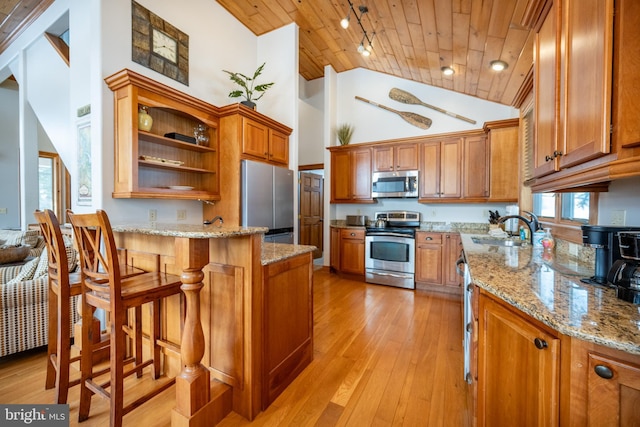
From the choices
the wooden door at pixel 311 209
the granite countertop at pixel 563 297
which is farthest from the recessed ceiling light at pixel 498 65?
the wooden door at pixel 311 209

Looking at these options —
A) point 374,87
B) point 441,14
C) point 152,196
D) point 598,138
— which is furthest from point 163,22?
point 598,138

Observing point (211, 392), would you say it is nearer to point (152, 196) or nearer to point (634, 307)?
point (152, 196)

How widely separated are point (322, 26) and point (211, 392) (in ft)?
14.3

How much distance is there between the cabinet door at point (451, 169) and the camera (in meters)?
3.93

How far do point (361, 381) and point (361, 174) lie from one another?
11.2ft

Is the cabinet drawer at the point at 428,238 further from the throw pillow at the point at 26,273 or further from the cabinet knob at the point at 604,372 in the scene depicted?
the throw pillow at the point at 26,273

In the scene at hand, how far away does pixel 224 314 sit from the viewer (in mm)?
1579

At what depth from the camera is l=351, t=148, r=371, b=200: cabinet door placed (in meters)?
4.60

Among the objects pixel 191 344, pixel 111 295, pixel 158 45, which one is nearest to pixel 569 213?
pixel 191 344

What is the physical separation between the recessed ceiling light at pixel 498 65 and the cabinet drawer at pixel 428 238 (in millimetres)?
2094

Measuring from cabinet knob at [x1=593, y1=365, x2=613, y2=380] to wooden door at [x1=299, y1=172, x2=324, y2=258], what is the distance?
509 centimetres

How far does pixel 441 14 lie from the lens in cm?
247

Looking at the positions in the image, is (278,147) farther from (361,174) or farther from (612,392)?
(612,392)

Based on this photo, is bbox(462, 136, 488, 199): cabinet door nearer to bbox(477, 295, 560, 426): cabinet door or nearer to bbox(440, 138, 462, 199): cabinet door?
bbox(440, 138, 462, 199): cabinet door
